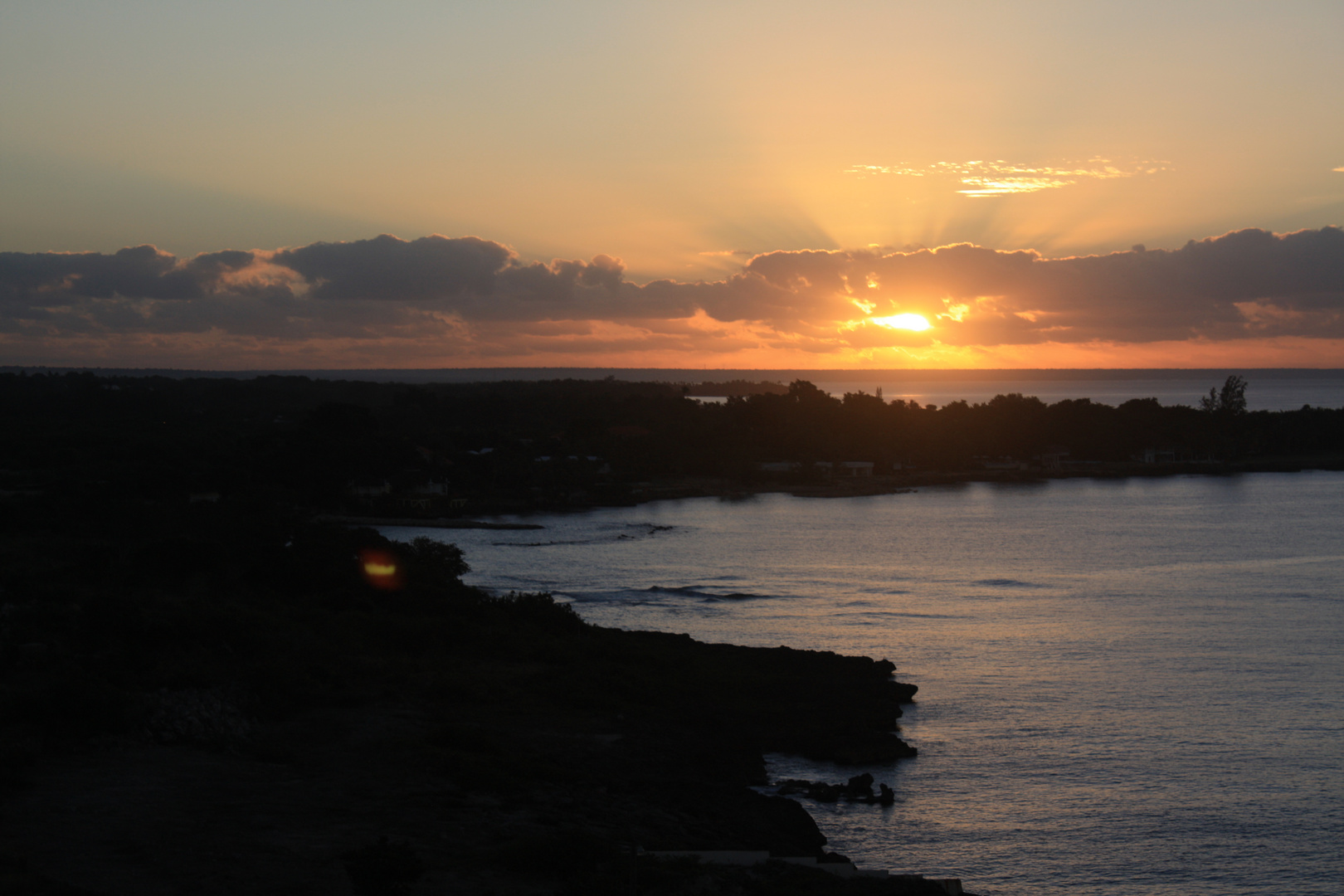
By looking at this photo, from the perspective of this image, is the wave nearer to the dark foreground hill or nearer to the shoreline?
the dark foreground hill

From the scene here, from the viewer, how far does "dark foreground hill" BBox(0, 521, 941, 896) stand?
1072 centimetres

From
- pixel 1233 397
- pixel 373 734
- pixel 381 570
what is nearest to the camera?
pixel 373 734

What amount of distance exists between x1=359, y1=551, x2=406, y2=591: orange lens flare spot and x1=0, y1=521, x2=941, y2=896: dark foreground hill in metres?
0.18

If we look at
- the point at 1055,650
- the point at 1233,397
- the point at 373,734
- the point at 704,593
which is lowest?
the point at 704,593

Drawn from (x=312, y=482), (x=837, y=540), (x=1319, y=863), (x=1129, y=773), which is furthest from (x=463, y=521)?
(x=1319, y=863)

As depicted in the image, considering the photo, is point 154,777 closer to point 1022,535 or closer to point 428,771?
point 428,771

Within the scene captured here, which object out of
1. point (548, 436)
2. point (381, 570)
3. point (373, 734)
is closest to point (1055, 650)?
point (381, 570)

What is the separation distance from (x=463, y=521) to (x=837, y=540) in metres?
20.7

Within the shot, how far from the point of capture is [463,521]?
58406 millimetres

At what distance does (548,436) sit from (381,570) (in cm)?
6056

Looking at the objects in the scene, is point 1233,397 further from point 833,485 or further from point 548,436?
point 548,436

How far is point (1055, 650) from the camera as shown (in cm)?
2812

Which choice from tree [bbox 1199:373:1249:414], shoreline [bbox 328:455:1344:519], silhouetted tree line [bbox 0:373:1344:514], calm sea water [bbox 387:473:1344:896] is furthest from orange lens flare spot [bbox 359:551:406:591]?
tree [bbox 1199:373:1249:414]

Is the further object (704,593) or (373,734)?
(704,593)
